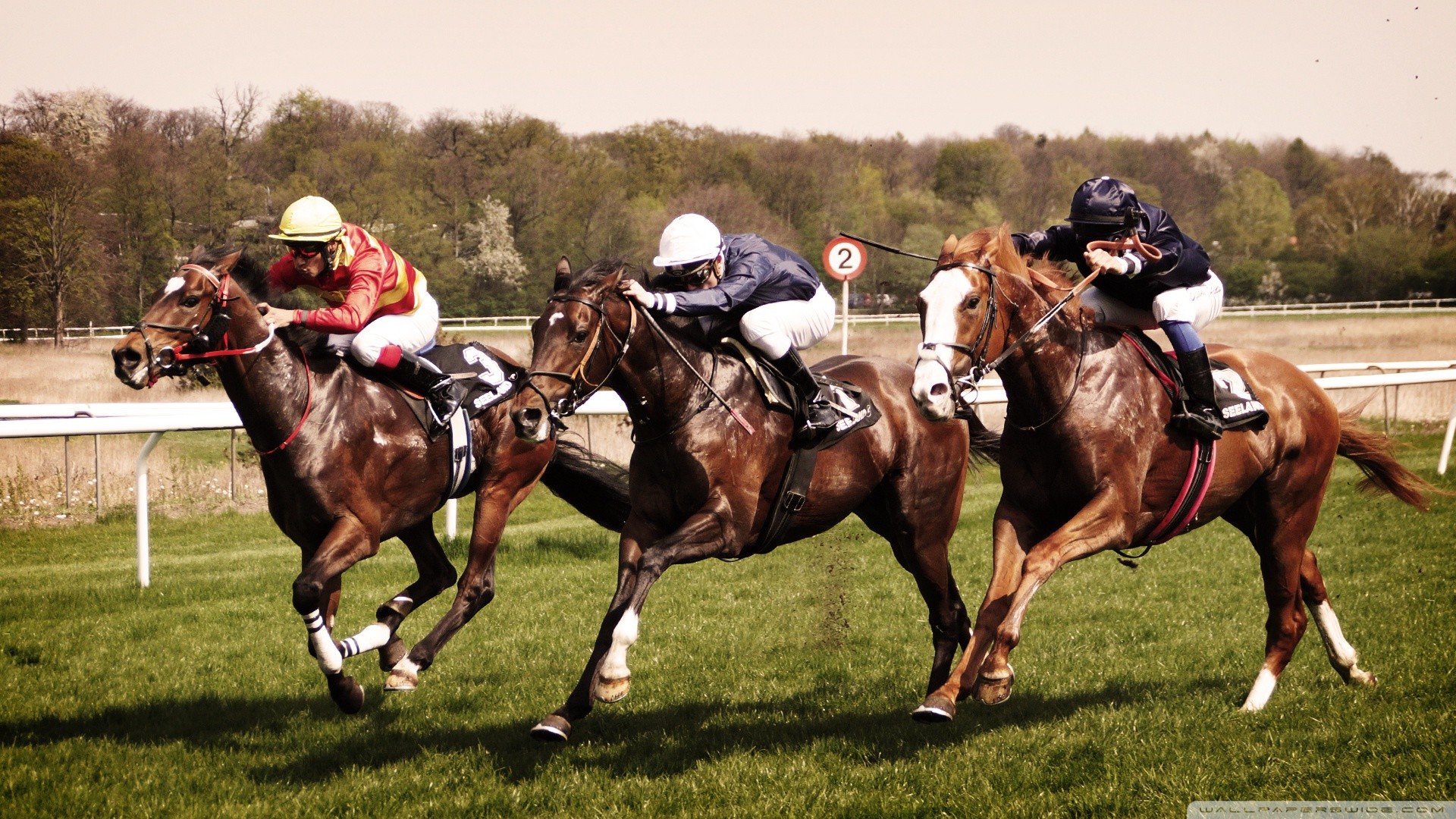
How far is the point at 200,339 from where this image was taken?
5.15 meters

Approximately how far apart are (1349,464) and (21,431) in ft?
44.7

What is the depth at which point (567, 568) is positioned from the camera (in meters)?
9.20

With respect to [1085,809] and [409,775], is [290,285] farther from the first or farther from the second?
[1085,809]

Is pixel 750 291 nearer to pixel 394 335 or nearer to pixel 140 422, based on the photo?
pixel 394 335

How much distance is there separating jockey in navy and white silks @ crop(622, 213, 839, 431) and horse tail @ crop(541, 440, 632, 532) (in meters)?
1.64

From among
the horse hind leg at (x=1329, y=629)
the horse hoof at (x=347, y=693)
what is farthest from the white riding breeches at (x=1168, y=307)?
the horse hoof at (x=347, y=693)

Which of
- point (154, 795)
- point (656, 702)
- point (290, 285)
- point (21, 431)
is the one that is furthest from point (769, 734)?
point (21, 431)

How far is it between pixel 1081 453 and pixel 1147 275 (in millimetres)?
972

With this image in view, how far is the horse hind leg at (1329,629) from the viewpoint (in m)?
5.73

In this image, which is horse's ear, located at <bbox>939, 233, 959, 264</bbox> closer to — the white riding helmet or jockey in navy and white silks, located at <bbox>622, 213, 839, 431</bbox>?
jockey in navy and white silks, located at <bbox>622, 213, 839, 431</bbox>

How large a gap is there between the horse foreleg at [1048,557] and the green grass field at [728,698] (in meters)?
0.39

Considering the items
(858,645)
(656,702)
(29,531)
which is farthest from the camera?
(29,531)

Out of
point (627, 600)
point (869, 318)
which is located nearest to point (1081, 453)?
point (627, 600)

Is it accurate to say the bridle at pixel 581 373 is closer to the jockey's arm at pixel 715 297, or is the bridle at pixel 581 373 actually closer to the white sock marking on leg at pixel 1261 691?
the jockey's arm at pixel 715 297
